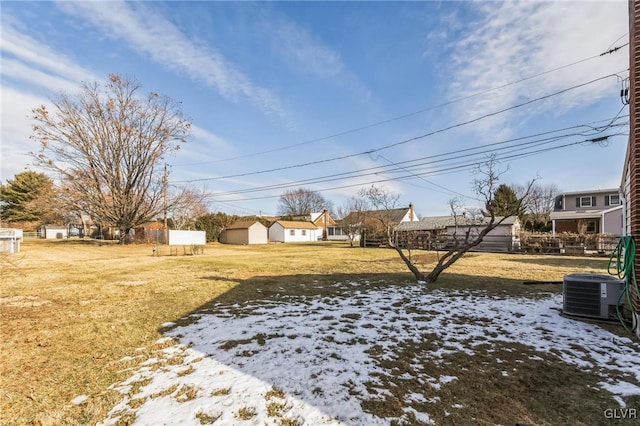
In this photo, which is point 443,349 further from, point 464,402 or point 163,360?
point 163,360

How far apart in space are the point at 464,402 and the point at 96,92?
31.1 m

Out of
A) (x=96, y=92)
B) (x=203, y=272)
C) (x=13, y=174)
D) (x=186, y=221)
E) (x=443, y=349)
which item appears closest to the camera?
(x=443, y=349)

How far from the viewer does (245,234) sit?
116ft

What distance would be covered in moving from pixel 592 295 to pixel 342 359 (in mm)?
4980

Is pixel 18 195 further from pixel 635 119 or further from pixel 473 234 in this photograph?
pixel 635 119

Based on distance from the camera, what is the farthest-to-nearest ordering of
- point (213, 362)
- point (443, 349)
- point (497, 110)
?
point (497, 110), point (443, 349), point (213, 362)

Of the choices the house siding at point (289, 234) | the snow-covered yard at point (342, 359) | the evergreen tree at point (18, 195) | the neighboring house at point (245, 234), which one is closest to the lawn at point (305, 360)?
the snow-covered yard at point (342, 359)

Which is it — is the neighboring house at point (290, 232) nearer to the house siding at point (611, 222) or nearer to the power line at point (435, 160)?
the power line at point (435, 160)

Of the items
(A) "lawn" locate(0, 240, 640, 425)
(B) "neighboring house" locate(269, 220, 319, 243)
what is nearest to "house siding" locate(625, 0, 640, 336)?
(A) "lawn" locate(0, 240, 640, 425)

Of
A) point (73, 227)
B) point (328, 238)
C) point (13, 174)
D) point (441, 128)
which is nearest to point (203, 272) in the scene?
point (441, 128)

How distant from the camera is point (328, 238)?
160ft

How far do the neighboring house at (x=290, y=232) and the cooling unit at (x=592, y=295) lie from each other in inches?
1463

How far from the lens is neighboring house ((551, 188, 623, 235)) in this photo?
2211 centimetres

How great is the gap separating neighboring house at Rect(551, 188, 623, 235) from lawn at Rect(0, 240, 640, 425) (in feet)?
75.2
